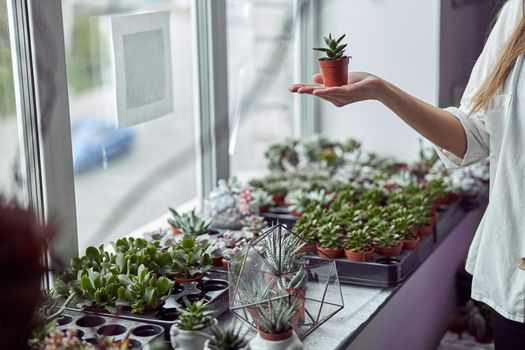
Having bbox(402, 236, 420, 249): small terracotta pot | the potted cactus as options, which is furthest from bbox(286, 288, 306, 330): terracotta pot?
bbox(402, 236, 420, 249): small terracotta pot

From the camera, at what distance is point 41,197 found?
1.98 meters

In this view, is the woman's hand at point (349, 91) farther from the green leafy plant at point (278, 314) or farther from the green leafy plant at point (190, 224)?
the green leafy plant at point (190, 224)

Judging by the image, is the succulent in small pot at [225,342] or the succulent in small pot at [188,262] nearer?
the succulent in small pot at [225,342]

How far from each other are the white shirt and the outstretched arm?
3 cm

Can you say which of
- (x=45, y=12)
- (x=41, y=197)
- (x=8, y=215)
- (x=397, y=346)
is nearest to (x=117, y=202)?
(x=41, y=197)

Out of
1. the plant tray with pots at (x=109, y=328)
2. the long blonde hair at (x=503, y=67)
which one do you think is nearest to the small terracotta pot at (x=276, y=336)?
the plant tray with pots at (x=109, y=328)

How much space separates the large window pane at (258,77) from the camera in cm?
312

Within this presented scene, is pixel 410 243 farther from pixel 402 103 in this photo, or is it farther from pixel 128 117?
pixel 128 117

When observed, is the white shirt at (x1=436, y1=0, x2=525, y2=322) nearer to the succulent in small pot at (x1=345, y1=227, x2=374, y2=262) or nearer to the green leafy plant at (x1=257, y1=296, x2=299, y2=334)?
the succulent in small pot at (x1=345, y1=227, x2=374, y2=262)

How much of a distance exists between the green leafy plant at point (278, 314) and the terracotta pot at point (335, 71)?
52 centimetres

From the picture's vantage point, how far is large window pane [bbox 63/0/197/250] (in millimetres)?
2162

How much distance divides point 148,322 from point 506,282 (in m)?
0.85

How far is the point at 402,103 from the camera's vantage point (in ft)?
6.25

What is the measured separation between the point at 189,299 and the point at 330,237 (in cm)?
54
